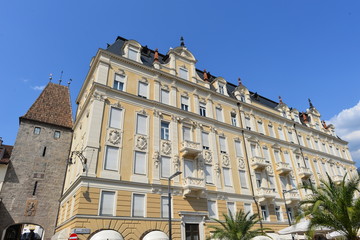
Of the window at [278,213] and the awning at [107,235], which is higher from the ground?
the window at [278,213]

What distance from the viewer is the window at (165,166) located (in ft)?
68.9

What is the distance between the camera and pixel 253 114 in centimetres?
3325

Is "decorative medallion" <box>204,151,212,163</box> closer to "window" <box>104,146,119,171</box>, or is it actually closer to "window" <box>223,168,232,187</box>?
"window" <box>223,168,232,187</box>

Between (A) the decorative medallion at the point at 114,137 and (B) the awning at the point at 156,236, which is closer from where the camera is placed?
(B) the awning at the point at 156,236

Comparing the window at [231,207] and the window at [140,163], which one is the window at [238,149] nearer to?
the window at [231,207]

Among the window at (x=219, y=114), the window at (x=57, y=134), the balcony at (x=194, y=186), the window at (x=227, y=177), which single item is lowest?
the balcony at (x=194, y=186)

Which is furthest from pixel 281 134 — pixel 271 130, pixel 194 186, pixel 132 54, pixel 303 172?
pixel 132 54

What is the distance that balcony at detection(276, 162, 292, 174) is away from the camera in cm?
2964

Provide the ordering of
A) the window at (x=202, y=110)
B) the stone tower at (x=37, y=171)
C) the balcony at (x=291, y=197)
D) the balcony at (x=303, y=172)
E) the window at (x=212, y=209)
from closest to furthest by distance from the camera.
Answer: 1. the window at (x=212, y=209)
2. the stone tower at (x=37, y=171)
3. the window at (x=202, y=110)
4. the balcony at (x=291, y=197)
5. the balcony at (x=303, y=172)

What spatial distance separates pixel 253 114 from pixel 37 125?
27.2 metres

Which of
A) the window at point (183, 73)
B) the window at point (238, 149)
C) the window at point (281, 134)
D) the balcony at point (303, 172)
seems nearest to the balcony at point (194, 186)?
the window at point (238, 149)

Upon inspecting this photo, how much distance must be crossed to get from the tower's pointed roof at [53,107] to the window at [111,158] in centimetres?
1131

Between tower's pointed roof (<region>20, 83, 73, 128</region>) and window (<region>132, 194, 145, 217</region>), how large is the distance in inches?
566

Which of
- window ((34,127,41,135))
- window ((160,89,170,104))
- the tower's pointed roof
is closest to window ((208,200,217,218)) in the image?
window ((160,89,170,104))
